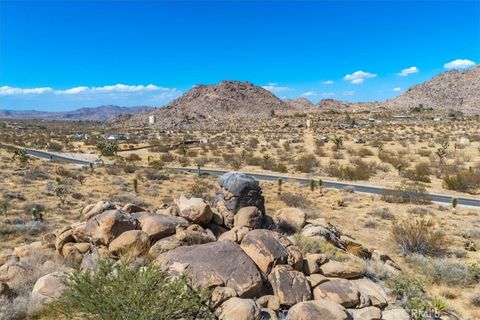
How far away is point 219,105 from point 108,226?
140m

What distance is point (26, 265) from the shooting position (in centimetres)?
883

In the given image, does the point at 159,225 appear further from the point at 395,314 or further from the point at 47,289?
the point at 395,314

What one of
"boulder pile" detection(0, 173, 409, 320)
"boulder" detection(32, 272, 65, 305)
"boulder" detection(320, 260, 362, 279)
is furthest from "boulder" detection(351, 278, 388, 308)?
"boulder" detection(32, 272, 65, 305)

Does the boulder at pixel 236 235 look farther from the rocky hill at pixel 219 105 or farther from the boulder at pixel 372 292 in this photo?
the rocky hill at pixel 219 105

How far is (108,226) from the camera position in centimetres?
908

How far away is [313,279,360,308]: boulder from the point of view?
775 centimetres

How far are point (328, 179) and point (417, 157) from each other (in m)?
14.3

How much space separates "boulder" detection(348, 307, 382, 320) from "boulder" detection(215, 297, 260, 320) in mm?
2231

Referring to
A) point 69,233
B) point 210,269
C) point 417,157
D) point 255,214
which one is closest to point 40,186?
point 69,233

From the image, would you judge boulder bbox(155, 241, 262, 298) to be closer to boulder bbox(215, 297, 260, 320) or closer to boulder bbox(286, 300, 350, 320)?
boulder bbox(215, 297, 260, 320)

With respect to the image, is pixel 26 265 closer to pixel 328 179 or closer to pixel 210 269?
pixel 210 269

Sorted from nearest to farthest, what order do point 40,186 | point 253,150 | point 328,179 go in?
1. point 40,186
2. point 328,179
3. point 253,150

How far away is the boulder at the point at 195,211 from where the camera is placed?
33.8 ft

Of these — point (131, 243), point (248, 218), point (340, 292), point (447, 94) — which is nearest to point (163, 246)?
point (131, 243)
